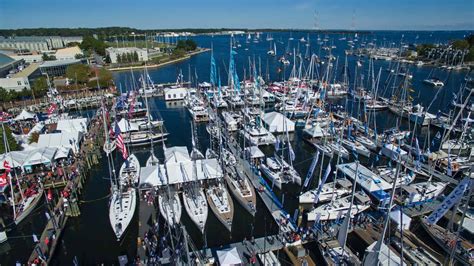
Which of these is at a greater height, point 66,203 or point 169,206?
point 169,206

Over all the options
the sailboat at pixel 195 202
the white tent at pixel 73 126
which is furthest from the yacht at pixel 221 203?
the white tent at pixel 73 126

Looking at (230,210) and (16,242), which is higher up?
(230,210)

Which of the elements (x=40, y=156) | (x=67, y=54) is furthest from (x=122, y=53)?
(x=40, y=156)

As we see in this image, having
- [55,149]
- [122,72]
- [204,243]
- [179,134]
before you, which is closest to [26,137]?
[55,149]

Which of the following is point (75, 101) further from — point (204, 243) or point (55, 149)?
point (204, 243)

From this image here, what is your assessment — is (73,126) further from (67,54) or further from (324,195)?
(67,54)

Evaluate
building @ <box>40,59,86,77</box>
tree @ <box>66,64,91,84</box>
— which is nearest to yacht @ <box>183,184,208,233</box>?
tree @ <box>66,64,91,84</box>

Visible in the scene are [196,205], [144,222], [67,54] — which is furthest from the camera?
[67,54]
